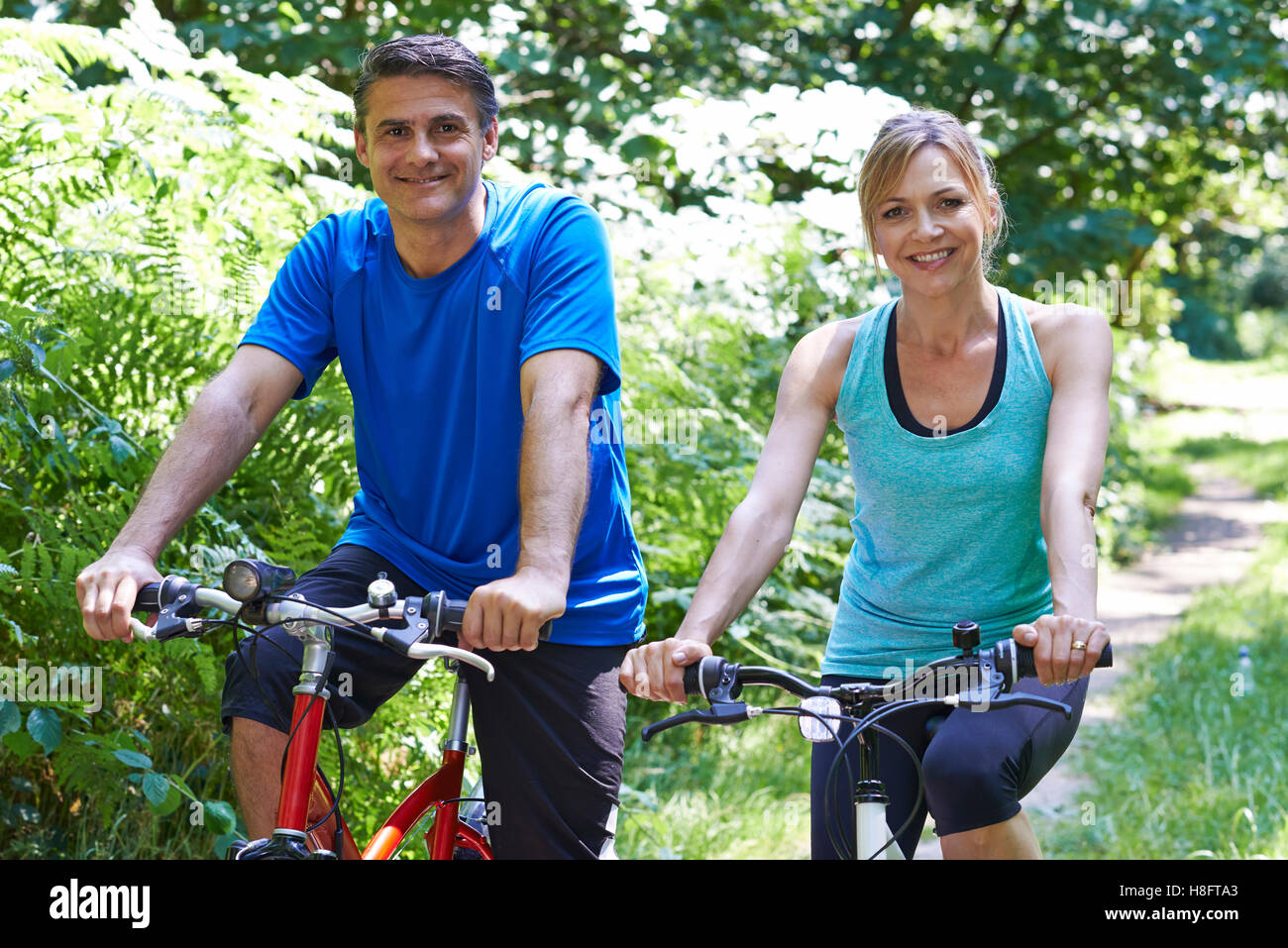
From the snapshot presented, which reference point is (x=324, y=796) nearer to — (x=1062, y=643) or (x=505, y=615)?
(x=505, y=615)

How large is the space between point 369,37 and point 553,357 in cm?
524

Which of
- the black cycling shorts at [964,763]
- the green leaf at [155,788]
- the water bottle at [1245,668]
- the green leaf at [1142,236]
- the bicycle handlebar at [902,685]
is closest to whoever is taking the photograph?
the bicycle handlebar at [902,685]

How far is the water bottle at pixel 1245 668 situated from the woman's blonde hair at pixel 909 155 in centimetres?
500

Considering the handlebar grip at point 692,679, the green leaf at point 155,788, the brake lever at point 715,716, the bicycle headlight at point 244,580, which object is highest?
the bicycle headlight at point 244,580

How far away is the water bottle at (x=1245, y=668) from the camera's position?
7145 mm

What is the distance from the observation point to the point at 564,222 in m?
3.06

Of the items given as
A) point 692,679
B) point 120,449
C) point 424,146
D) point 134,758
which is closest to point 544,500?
point 692,679

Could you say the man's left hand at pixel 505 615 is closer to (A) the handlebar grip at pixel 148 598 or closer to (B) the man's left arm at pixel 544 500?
(B) the man's left arm at pixel 544 500

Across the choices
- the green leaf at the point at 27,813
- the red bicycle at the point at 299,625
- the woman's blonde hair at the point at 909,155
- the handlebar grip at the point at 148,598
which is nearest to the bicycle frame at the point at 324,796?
the red bicycle at the point at 299,625

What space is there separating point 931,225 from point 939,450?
0.47m

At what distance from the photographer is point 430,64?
293 centimetres

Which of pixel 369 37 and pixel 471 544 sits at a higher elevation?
pixel 369 37

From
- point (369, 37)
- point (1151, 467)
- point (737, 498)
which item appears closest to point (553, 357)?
point (737, 498)
